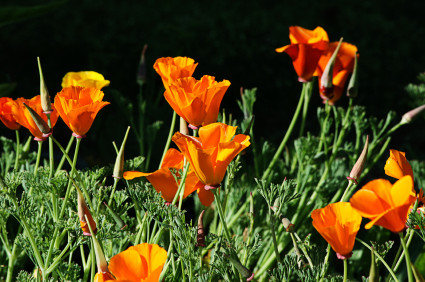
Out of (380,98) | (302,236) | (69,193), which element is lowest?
(380,98)

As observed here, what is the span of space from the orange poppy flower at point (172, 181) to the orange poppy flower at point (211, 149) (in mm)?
87

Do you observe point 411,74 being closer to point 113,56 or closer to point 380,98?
point 380,98

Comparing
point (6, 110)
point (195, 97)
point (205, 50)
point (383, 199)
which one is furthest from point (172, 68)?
point (205, 50)

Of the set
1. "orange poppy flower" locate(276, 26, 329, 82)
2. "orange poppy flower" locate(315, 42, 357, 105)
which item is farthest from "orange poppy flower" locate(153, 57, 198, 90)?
"orange poppy flower" locate(315, 42, 357, 105)

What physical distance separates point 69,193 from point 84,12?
102 inches

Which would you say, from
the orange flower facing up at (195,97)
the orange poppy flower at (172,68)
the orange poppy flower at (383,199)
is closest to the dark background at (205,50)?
the orange poppy flower at (172,68)

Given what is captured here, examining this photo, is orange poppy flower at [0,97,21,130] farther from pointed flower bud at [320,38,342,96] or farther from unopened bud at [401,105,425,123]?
unopened bud at [401,105,425,123]

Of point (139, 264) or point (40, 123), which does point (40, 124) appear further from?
point (139, 264)

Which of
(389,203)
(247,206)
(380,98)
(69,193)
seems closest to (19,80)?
(247,206)

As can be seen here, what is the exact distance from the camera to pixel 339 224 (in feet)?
2.74

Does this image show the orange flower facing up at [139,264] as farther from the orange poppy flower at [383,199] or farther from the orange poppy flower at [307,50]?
the orange poppy flower at [307,50]

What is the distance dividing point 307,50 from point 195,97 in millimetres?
501

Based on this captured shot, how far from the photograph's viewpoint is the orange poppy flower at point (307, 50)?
1.30 m

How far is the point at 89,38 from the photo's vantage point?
299 cm
